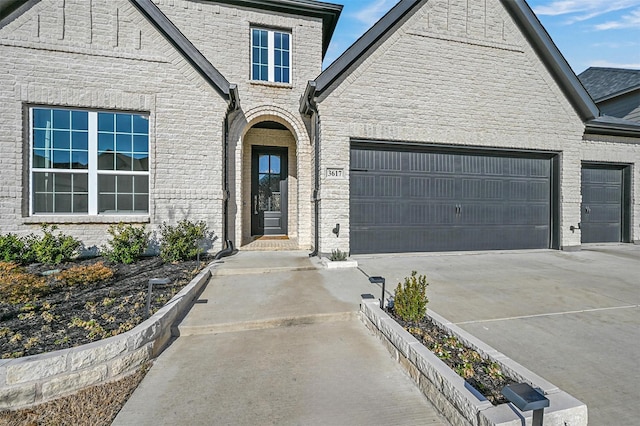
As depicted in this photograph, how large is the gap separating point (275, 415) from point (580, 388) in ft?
8.07

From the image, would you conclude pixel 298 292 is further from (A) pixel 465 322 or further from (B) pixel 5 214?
(B) pixel 5 214

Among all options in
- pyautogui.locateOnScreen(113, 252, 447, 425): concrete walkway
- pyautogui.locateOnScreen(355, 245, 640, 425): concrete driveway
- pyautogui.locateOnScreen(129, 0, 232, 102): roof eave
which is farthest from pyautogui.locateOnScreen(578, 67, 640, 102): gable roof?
pyautogui.locateOnScreen(129, 0, 232, 102): roof eave

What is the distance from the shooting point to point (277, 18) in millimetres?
8695

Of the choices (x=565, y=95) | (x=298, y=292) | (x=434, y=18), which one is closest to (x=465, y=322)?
(x=298, y=292)

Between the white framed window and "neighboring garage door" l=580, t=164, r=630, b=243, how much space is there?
13.7 meters

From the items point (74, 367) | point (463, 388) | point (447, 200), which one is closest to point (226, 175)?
point (74, 367)

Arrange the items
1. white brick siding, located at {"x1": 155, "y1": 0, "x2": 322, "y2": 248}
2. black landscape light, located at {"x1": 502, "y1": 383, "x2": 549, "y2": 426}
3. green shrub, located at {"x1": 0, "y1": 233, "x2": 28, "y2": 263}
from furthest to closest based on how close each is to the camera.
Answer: white brick siding, located at {"x1": 155, "y1": 0, "x2": 322, "y2": 248} < green shrub, located at {"x1": 0, "y1": 233, "x2": 28, "y2": 263} < black landscape light, located at {"x1": 502, "y1": 383, "x2": 549, "y2": 426}

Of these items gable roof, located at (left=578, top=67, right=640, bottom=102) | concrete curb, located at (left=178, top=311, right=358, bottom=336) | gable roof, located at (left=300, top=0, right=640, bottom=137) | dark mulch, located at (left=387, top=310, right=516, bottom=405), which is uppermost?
gable roof, located at (left=578, top=67, right=640, bottom=102)

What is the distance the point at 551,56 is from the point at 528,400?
1052 centimetres

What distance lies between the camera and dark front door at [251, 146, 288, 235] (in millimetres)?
10250

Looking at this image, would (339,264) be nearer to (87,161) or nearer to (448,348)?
(448,348)

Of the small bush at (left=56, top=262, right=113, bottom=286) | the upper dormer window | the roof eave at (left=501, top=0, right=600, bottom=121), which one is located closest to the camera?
the small bush at (left=56, top=262, right=113, bottom=286)

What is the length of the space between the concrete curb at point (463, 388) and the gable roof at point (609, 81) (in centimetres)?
1561

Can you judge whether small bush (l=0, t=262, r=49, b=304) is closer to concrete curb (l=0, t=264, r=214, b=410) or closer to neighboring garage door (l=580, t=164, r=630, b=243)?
concrete curb (l=0, t=264, r=214, b=410)
